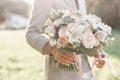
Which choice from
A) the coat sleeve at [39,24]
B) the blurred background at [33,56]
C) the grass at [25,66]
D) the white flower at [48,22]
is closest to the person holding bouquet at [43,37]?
the coat sleeve at [39,24]

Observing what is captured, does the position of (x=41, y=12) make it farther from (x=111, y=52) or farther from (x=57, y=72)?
(x=111, y=52)

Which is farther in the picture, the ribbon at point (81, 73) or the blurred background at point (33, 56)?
the blurred background at point (33, 56)

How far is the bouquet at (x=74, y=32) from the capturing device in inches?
103

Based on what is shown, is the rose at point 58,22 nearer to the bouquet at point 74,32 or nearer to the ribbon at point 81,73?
the bouquet at point 74,32

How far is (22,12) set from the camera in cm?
3600

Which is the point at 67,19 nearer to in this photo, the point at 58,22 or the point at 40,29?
the point at 58,22

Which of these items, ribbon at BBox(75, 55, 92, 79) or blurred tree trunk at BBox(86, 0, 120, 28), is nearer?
ribbon at BBox(75, 55, 92, 79)

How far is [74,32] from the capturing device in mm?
2635

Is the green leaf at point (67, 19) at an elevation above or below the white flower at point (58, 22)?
above

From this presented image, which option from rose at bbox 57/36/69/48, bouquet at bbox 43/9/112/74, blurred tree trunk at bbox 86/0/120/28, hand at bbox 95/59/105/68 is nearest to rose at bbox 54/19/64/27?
bouquet at bbox 43/9/112/74

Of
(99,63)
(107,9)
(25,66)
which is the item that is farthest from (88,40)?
(107,9)

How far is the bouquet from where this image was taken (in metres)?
2.62

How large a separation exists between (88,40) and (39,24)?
1.27 ft

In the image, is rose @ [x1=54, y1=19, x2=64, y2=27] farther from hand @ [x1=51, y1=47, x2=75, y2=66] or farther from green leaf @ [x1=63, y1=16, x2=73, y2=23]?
hand @ [x1=51, y1=47, x2=75, y2=66]
